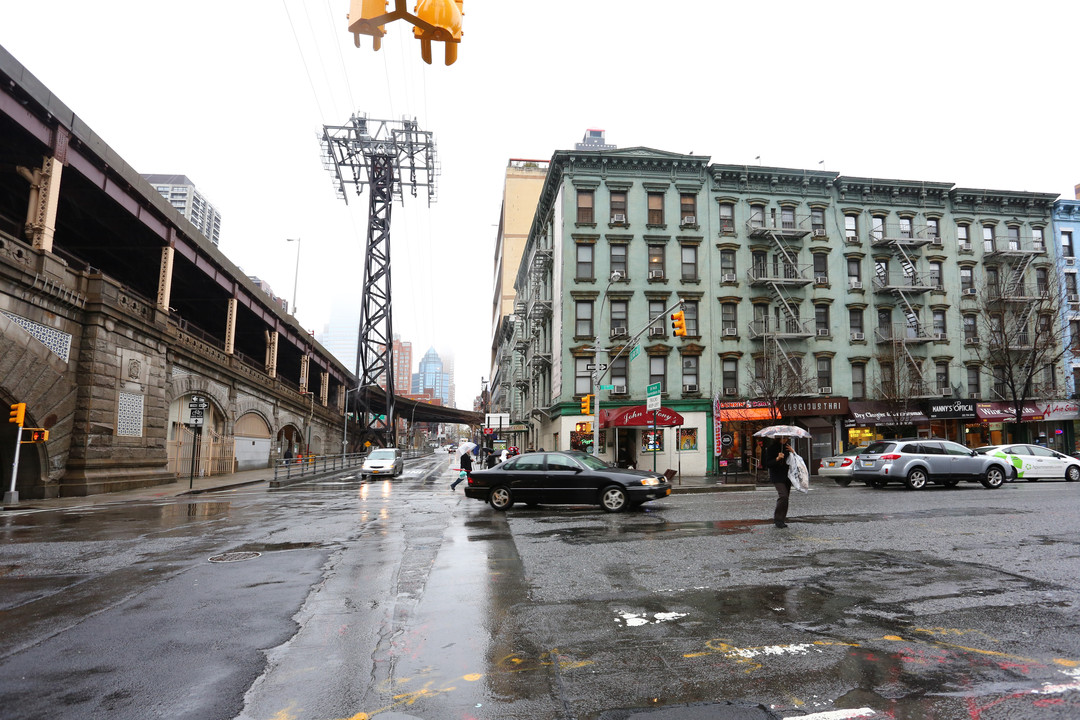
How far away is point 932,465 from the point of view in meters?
19.6

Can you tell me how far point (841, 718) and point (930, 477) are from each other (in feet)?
63.8

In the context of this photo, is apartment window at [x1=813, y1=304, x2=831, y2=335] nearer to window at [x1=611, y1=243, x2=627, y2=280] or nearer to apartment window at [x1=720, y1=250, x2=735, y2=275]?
apartment window at [x1=720, y1=250, x2=735, y2=275]

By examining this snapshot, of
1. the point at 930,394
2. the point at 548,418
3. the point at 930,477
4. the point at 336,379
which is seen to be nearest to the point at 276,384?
the point at 548,418

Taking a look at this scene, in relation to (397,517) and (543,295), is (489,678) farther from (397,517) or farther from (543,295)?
(543,295)

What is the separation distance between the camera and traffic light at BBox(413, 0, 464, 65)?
463 cm

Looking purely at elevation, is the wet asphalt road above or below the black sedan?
below

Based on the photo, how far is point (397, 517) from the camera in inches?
558

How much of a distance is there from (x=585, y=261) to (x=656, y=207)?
17.8ft

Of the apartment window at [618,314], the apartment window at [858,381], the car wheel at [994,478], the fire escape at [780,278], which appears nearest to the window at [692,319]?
the fire escape at [780,278]

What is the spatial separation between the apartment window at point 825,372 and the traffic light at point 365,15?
116ft

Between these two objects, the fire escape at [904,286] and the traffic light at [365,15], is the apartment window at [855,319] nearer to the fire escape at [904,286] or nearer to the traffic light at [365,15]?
the fire escape at [904,286]

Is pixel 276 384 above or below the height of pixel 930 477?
above

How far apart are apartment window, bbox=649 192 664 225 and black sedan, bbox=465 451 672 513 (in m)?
23.2

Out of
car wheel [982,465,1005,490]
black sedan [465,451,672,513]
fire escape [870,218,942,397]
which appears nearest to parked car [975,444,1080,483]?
car wheel [982,465,1005,490]
